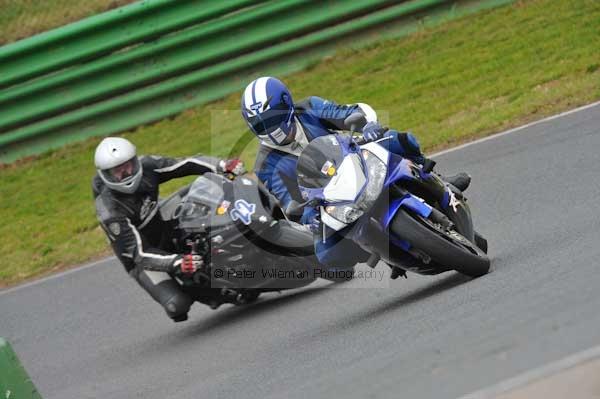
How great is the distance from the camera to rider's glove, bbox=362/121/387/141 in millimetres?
7254

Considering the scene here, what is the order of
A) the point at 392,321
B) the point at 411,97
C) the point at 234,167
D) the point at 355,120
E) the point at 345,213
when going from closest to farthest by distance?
1. the point at 345,213
2. the point at 392,321
3. the point at 355,120
4. the point at 234,167
5. the point at 411,97

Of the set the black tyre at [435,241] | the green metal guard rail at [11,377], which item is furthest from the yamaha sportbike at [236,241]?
the green metal guard rail at [11,377]

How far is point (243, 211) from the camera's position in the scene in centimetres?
861

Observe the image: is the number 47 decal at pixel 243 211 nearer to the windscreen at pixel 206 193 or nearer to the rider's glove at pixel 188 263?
the windscreen at pixel 206 193

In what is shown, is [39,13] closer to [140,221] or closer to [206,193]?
[140,221]

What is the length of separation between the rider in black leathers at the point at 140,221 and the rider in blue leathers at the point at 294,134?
84cm

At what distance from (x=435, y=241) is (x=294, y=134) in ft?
5.41

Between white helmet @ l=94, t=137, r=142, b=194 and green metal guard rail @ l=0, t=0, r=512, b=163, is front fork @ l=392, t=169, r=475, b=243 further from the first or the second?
green metal guard rail @ l=0, t=0, r=512, b=163

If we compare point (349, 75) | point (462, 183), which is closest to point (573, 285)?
point (462, 183)

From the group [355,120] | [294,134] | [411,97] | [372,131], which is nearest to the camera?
[355,120]

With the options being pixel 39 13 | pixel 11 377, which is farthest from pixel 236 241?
pixel 39 13

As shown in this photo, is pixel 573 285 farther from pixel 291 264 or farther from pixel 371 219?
pixel 291 264

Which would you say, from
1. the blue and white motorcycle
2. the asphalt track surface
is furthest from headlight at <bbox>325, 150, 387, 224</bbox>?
the asphalt track surface

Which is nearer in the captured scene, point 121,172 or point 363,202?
point 363,202
